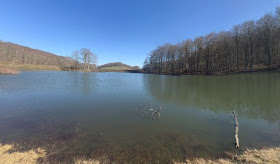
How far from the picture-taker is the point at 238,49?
41531 mm

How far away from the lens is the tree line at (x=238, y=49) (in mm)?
35250

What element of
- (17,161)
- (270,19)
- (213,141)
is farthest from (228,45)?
(17,161)

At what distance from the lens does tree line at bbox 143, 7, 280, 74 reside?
35.2 m

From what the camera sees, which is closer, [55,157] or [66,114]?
[55,157]

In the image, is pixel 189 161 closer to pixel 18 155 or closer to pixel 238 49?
pixel 18 155

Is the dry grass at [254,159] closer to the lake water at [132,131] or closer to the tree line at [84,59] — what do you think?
the lake water at [132,131]

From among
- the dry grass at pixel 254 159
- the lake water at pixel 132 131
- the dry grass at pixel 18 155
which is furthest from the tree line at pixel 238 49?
the dry grass at pixel 18 155

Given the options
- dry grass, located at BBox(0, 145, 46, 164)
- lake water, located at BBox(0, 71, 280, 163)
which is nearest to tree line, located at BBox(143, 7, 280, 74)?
lake water, located at BBox(0, 71, 280, 163)

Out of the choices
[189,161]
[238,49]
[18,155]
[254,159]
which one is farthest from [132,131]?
[238,49]

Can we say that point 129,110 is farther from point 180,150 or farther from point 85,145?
point 180,150

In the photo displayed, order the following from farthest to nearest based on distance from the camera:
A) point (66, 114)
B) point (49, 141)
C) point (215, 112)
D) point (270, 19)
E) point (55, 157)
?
point (270, 19) < point (215, 112) < point (66, 114) < point (49, 141) < point (55, 157)

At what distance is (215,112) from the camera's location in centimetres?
960

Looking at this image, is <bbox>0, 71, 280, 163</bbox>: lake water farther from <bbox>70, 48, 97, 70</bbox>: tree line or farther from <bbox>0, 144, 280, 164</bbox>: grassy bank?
<bbox>70, 48, 97, 70</bbox>: tree line

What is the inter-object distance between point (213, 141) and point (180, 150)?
6.80 feet
